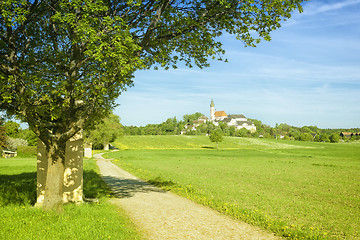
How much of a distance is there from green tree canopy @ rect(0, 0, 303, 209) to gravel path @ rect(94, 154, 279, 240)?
10.5 feet

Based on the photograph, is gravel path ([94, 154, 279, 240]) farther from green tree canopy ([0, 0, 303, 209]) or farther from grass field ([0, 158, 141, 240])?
green tree canopy ([0, 0, 303, 209])

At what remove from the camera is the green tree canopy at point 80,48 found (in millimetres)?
8047

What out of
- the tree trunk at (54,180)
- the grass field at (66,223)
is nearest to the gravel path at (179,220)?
the grass field at (66,223)

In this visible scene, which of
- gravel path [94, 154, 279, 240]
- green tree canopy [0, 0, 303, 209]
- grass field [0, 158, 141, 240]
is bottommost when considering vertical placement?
gravel path [94, 154, 279, 240]

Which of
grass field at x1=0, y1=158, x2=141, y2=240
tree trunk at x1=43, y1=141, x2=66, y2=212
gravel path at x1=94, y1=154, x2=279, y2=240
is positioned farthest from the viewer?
tree trunk at x1=43, y1=141, x2=66, y2=212

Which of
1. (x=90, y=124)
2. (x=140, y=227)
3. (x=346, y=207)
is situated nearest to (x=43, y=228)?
(x=140, y=227)

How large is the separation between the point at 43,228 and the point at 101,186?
8.55 metres

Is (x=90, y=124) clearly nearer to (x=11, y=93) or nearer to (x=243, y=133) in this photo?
(x=11, y=93)

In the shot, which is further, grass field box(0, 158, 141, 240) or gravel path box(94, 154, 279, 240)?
gravel path box(94, 154, 279, 240)

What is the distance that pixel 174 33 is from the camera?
9.63 metres

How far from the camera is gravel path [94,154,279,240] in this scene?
24.4 feet

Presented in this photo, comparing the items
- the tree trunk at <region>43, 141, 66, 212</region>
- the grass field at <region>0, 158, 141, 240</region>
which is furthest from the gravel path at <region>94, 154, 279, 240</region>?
the tree trunk at <region>43, 141, 66, 212</region>

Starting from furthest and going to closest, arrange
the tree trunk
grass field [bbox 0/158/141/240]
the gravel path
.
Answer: the tree trunk
the gravel path
grass field [bbox 0/158/141/240]

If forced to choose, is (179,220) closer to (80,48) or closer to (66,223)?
(66,223)
